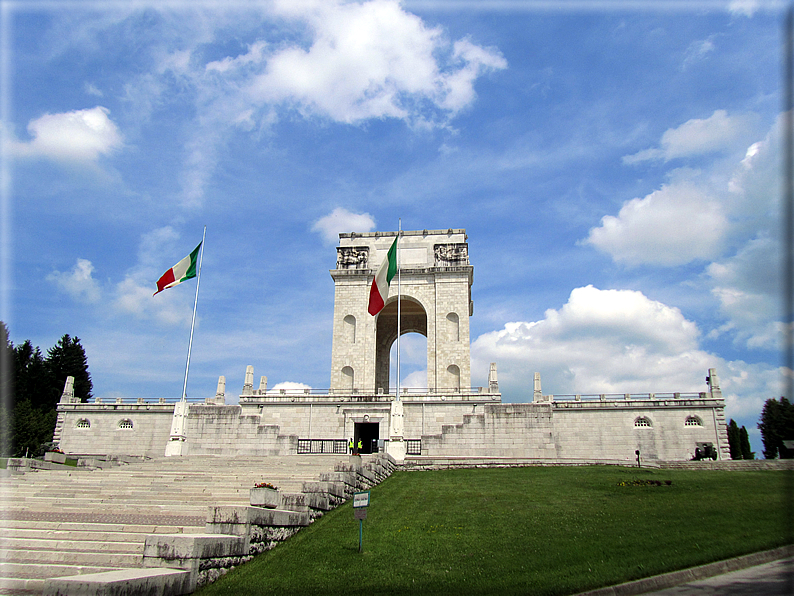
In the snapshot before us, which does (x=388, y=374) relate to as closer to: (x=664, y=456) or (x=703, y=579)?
(x=664, y=456)

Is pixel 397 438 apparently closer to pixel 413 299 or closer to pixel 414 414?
pixel 414 414

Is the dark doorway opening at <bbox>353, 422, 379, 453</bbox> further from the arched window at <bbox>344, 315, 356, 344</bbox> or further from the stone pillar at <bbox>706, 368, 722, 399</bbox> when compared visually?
the stone pillar at <bbox>706, 368, 722, 399</bbox>

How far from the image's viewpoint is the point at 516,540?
12430 millimetres

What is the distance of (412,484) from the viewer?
70.4 ft

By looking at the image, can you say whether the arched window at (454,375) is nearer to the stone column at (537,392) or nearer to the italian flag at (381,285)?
the stone column at (537,392)

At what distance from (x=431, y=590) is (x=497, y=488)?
11016 millimetres

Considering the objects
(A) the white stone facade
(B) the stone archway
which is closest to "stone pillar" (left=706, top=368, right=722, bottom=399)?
(A) the white stone facade

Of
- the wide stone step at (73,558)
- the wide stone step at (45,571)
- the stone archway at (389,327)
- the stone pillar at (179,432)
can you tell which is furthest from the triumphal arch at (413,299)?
the wide stone step at (45,571)

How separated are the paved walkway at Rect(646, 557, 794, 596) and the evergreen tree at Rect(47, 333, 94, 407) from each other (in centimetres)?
6647

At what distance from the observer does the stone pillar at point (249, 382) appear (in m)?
40.0

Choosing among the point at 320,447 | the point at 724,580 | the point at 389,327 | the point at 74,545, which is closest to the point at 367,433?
the point at 320,447

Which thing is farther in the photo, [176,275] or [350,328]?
[350,328]

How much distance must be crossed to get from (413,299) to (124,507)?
34.6 metres

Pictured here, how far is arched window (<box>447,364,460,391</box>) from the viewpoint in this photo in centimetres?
4430
